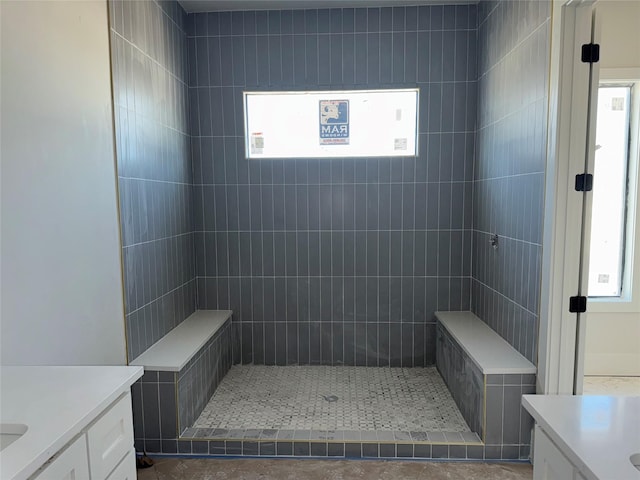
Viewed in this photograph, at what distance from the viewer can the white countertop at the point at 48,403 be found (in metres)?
0.91

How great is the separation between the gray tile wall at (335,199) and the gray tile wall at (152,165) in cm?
22

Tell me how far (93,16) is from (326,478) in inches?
99.3

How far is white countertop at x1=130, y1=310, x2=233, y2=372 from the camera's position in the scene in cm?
239

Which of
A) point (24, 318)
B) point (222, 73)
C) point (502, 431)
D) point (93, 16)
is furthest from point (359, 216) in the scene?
point (24, 318)

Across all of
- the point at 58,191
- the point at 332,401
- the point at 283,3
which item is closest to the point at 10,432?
the point at 58,191

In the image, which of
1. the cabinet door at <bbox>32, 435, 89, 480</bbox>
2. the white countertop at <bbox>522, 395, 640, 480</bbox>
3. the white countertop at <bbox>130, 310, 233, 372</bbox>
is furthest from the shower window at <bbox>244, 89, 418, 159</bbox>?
the cabinet door at <bbox>32, 435, 89, 480</bbox>

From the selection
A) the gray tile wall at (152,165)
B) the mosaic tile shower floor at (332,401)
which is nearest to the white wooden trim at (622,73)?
the mosaic tile shower floor at (332,401)

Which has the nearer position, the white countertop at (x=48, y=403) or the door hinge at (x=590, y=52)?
the white countertop at (x=48, y=403)

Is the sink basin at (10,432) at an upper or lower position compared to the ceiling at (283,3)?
lower

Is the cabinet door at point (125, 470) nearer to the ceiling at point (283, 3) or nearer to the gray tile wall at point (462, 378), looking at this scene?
the gray tile wall at point (462, 378)

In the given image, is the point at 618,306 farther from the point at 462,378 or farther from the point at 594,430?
the point at 594,430

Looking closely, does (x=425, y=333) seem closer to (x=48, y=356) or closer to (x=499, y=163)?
(x=499, y=163)

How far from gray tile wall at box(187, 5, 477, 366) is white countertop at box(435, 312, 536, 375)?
0.28 metres

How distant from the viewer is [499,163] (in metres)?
2.80
